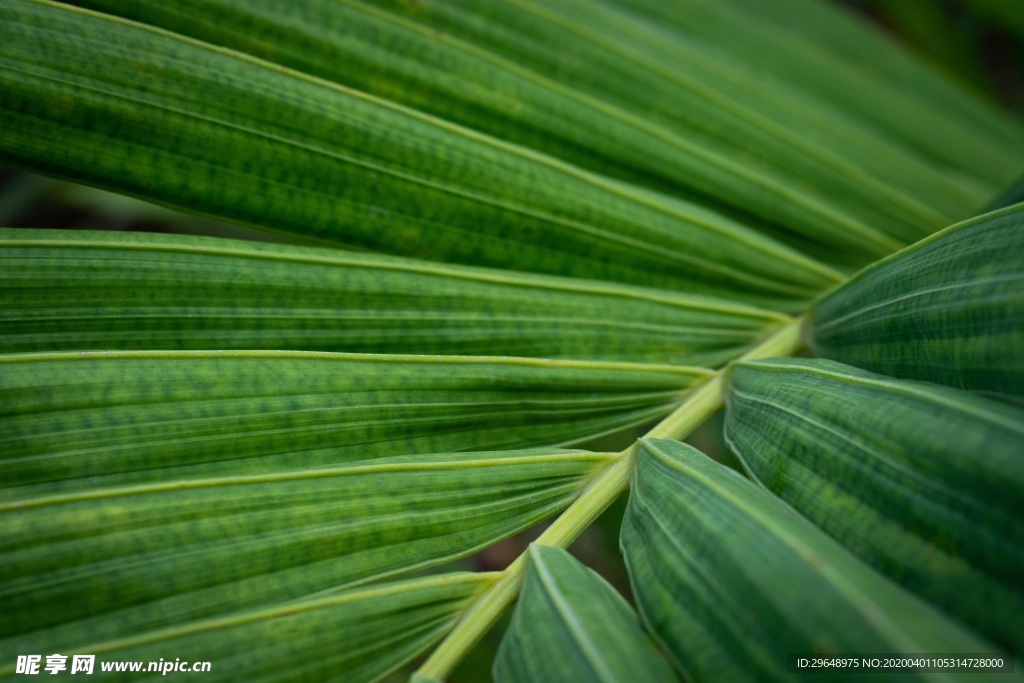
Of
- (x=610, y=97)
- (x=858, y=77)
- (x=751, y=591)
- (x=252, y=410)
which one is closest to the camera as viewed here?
(x=751, y=591)

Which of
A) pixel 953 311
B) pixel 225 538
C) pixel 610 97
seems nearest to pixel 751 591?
pixel 953 311

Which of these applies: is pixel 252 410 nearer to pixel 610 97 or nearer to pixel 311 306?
pixel 311 306

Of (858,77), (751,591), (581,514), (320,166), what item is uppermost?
(858,77)

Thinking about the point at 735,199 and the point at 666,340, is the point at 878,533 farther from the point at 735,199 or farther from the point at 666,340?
the point at 735,199

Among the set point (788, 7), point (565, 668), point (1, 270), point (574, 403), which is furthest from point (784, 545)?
point (788, 7)

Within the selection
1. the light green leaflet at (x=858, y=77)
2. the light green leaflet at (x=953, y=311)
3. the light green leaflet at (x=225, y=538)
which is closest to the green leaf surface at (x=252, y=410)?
the light green leaflet at (x=225, y=538)

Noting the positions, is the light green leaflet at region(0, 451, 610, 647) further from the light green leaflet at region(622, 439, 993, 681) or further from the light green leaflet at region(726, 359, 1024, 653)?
the light green leaflet at region(726, 359, 1024, 653)

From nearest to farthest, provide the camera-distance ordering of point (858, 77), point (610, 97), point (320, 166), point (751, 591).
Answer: point (751, 591)
point (320, 166)
point (610, 97)
point (858, 77)
